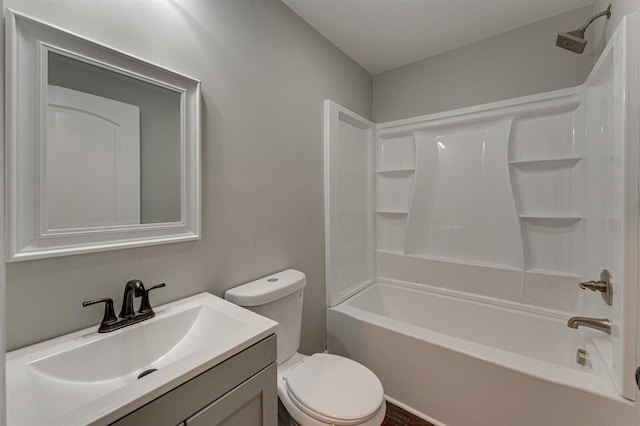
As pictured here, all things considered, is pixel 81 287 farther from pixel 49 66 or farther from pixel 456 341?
pixel 456 341

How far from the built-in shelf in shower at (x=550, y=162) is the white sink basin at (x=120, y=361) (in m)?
2.04

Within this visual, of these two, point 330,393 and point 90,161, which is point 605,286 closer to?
point 330,393

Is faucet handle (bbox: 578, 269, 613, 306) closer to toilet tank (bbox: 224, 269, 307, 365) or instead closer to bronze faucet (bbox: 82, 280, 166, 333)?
toilet tank (bbox: 224, 269, 307, 365)

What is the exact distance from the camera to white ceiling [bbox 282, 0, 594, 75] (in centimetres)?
173

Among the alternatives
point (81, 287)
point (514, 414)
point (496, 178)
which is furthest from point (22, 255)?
point (496, 178)

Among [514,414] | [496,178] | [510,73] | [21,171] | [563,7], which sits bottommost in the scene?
[514,414]

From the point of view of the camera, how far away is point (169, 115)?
3.90 ft

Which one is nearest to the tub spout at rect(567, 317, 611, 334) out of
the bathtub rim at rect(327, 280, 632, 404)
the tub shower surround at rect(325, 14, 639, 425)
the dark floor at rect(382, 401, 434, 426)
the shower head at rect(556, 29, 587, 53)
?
the tub shower surround at rect(325, 14, 639, 425)

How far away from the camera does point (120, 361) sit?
0.95m

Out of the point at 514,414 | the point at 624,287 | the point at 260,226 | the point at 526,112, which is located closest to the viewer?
the point at 624,287

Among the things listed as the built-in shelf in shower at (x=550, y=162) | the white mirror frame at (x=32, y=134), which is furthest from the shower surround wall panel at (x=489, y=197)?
the white mirror frame at (x=32, y=134)

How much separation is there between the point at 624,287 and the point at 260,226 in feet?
5.38

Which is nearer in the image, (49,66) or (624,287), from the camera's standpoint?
(49,66)

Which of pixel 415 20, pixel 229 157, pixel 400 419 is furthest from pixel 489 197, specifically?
pixel 229 157
